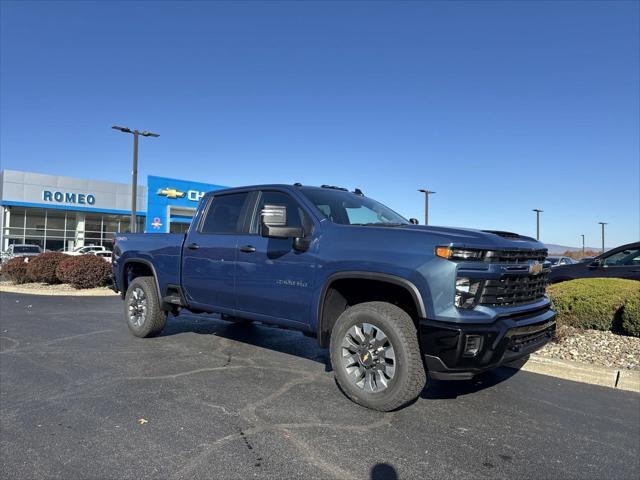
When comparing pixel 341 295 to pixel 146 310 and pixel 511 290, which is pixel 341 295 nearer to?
pixel 511 290

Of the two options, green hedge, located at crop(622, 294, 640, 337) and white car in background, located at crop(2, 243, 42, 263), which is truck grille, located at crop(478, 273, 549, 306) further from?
white car in background, located at crop(2, 243, 42, 263)

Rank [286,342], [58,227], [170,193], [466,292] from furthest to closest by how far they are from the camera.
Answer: [58,227] → [170,193] → [286,342] → [466,292]

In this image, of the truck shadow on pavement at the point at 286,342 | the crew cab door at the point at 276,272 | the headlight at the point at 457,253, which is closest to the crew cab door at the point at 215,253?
the crew cab door at the point at 276,272

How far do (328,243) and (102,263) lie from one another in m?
11.2

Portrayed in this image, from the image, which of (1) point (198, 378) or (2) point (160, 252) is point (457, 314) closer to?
(1) point (198, 378)

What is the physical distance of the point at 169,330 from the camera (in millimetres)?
7551

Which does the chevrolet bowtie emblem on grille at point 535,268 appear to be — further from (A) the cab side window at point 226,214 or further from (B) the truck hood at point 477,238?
(A) the cab side window at point 226,214

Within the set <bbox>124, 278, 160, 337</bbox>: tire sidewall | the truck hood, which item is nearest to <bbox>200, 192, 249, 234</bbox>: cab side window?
<bbox>124, 278, 160, 337</bbox>: tire sidewall

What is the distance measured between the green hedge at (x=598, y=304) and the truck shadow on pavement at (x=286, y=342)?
2.13 m

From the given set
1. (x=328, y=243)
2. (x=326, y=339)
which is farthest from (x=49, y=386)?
(x=328, y=243)

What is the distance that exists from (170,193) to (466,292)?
3037cm

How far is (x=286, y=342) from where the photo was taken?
679 cm

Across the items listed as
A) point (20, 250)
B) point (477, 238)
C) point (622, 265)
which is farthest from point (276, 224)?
point (20, 250)

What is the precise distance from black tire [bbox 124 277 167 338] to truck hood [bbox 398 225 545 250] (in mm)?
3976
